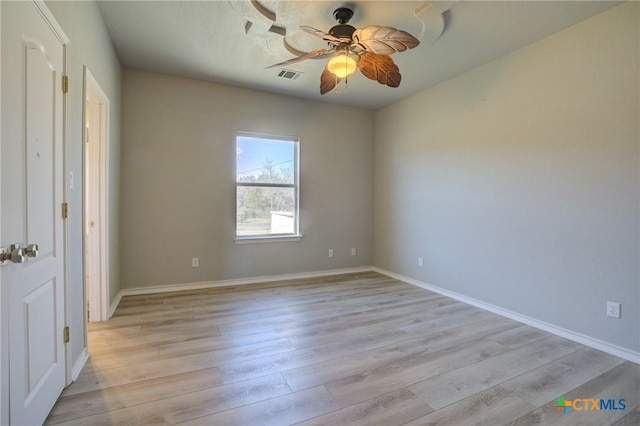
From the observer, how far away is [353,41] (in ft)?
6.85

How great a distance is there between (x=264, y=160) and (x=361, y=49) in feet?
8.06

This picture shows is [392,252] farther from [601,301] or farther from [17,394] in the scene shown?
[17,394]

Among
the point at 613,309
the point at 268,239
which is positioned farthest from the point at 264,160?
the point at 613,309

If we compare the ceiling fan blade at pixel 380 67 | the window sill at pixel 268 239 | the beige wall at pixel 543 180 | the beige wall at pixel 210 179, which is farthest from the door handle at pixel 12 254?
the beige wall at pixel 543 180

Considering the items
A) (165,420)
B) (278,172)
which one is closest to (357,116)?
(278,172)

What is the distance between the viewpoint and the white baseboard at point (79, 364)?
1884mm

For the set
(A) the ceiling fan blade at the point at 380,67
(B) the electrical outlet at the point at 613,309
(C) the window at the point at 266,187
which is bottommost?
(B) the electrical outlet at the point at 613,309

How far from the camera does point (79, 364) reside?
1.99 meters

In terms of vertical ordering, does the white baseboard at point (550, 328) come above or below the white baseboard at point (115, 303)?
below

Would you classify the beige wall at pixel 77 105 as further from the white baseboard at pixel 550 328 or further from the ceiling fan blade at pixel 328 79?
the white baseboard at pixel 550 328

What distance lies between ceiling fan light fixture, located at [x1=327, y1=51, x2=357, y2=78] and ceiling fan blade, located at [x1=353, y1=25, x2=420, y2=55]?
0.11 meters

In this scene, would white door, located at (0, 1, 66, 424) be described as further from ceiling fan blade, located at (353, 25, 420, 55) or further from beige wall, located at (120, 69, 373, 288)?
beige wall, located at (120, 69, 373, 288)

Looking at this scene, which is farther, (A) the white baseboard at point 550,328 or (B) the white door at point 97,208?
(B) the white door at point 97,208

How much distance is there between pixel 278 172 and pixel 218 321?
7.68 ft
